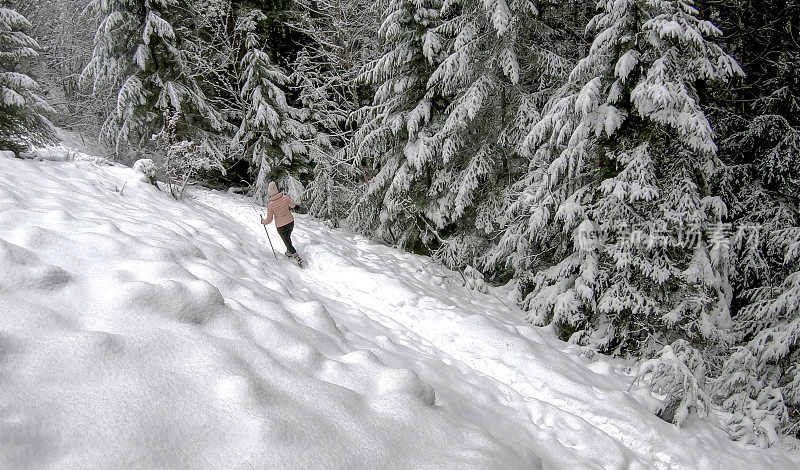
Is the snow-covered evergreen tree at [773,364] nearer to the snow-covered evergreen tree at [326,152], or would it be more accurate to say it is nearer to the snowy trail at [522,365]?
the snowy trail at [522,365]

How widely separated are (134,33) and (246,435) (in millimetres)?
14854

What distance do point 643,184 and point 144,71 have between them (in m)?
14.3

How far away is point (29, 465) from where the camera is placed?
73.5 inches

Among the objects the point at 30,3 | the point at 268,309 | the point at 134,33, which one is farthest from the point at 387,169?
→ the point at 30,3

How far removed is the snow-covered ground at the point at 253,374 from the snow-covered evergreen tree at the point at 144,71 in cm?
622

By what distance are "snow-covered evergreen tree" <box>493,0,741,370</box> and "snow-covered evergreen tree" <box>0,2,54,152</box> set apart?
38.7 ft

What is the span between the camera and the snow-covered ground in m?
2.28

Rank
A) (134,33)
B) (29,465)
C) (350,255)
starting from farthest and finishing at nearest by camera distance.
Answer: (134,33) < (350,255) < (29,465)

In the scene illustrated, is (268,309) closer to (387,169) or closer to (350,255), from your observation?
(350,255)

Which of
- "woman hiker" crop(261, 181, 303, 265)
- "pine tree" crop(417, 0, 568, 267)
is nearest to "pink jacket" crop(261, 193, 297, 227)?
"woman hiker" crop(261, 181, 303, 265)

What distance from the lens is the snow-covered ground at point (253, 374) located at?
2275mm

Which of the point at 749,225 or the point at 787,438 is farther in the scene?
the point at 749,225

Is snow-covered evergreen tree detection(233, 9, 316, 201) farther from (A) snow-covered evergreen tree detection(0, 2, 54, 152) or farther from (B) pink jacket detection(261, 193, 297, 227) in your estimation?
(B) pink jacket detection(261, 193, 297, 227)

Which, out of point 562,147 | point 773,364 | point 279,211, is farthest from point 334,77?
point 773,364
